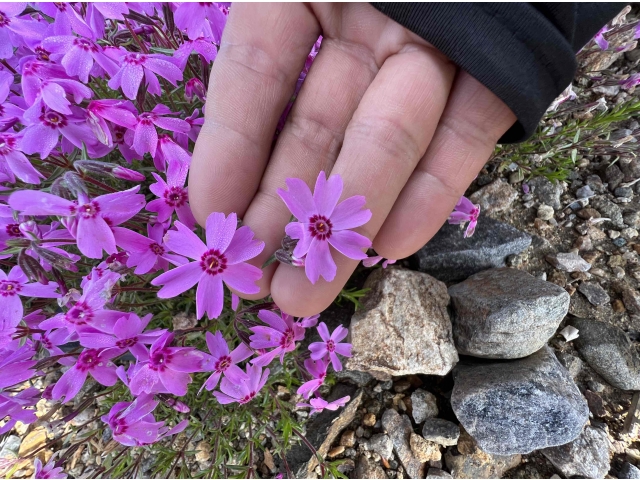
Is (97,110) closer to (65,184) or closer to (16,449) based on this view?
(65,184)

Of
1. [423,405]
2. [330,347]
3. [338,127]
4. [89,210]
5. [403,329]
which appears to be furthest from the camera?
[423,405]

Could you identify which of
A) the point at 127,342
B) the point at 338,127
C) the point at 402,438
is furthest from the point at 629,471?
the point at 127,342

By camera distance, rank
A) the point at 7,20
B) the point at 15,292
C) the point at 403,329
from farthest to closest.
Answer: the point at 403,329 < the point at 7,20 < the point at 15,292

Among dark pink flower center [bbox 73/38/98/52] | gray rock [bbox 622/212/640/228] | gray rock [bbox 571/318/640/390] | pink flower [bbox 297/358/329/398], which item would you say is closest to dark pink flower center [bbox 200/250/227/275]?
pink flower [bbox 297/358/329/398]

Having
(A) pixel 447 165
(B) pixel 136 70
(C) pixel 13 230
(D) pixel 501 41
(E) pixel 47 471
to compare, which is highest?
(D) pixel 501 41

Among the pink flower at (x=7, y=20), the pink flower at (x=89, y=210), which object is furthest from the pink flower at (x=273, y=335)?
the pink flower at (x=7, y=20)

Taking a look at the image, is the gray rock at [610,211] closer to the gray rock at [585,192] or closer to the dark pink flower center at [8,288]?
the gray rock at [585,192]

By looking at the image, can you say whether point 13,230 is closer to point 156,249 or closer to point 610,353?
point 156,249
